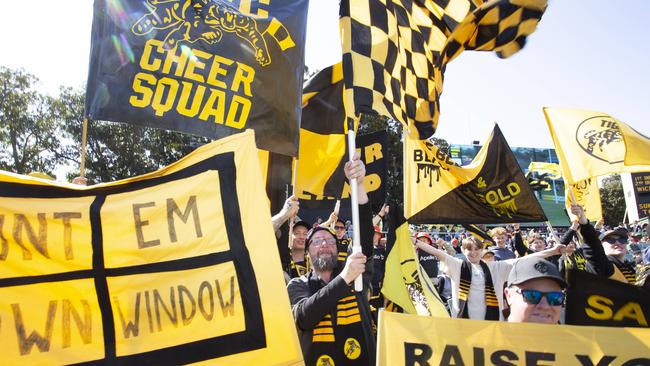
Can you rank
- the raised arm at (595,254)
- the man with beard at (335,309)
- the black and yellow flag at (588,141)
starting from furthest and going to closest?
the black and yellow flag at (588,141)
the raised arm at (595,254)
the man with beard at (335,309)

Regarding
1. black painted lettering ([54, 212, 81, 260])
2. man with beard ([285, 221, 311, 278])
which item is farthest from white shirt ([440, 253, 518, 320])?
black painted lettering ([54, 212, 81, 260])

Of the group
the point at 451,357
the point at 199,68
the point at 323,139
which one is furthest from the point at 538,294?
the point at 323,139

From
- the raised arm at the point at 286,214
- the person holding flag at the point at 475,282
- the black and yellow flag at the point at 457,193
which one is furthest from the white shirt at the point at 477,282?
the raised arm at the point at 286,214

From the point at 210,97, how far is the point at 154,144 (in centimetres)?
3033

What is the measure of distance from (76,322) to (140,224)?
64 cm

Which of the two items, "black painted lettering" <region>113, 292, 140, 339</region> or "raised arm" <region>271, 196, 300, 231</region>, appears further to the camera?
"raised arm" <region>271, 196, 300, 231</region>

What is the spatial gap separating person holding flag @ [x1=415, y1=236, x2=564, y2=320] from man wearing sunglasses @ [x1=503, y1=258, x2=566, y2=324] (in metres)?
2.71

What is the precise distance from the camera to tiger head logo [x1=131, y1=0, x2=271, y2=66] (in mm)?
4314

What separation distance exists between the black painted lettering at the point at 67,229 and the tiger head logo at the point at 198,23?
2.09 meters

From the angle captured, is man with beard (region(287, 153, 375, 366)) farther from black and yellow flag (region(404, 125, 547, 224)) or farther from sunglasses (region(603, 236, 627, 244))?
sunglasses (region(603, 236, 627, 244))

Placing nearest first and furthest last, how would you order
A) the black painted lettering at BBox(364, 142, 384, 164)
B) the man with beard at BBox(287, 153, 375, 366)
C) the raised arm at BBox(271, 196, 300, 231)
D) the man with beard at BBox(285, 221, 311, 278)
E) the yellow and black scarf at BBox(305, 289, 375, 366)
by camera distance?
the man with beard at BBox(287, 153, 375, 366), the yellow and black scarf at BBox(305, 289, 375, 366), the raised arm at BBox(271, 196, 300, 231), the man with beard at BBox(285, 221, 311, 278), the black painted lettering at BBox(364, 142, 384, 164)

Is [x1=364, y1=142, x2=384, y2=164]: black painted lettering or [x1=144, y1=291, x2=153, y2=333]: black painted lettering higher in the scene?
[x1=364, y1=142, x2=384, y2=164]: black painted lettering

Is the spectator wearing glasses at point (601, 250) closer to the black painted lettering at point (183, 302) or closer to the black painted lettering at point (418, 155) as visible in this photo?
the black painted lettering at point (418, 155)

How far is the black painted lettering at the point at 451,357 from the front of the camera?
2.42 metres
